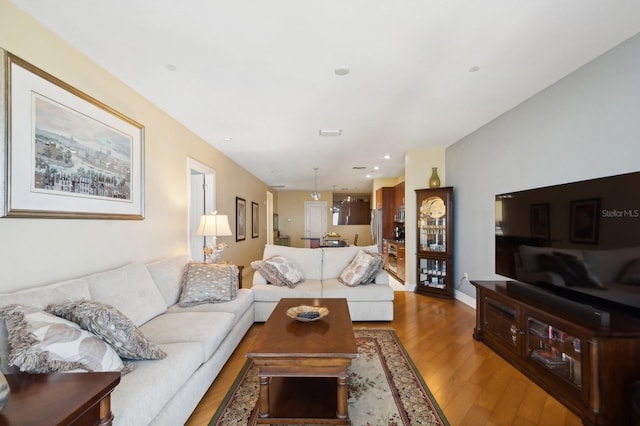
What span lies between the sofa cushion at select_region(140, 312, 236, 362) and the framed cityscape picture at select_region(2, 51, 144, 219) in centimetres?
101

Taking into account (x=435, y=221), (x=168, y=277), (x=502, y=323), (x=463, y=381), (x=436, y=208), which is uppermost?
(x=436, y=208)

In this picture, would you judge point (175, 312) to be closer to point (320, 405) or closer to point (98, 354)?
point (98, 354)

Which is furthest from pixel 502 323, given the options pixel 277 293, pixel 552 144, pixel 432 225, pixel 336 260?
pixel 277 293

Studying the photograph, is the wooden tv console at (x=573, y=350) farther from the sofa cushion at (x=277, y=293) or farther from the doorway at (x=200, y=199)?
the doorway at (x=200, y=199)

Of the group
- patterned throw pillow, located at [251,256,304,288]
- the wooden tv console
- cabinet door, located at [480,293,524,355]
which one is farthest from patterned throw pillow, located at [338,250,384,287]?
the wooden tv console

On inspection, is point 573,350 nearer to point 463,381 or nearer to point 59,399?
point 463,381

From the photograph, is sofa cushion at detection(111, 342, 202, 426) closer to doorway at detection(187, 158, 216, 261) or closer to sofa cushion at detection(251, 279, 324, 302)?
sofa cushion at detection(251, 279, 324, 302)

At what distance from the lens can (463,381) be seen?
215 cm

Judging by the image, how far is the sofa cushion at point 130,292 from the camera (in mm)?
1925

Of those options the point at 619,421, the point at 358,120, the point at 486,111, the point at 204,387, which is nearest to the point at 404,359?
the point at 619,421

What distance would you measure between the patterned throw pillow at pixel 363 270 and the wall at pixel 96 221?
2.20m

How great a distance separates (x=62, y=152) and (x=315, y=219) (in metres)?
9.28

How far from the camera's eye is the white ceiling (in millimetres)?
1650

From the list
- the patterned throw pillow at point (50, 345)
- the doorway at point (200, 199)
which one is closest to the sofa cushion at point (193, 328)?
the patterned throw pillow at point (50, 345)
